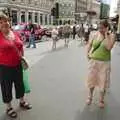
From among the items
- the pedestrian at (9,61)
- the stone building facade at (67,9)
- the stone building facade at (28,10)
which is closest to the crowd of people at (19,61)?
the pedestrian at (9,61)

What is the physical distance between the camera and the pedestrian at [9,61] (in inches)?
205

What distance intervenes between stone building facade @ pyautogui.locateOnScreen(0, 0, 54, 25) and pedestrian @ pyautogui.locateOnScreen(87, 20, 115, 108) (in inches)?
1465

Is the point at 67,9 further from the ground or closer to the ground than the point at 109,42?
closer to the ground

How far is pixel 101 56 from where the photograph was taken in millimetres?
6023

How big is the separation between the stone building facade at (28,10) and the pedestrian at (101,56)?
37223mm

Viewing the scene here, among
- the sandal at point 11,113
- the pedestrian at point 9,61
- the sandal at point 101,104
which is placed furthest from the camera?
the sandal at point 101,104

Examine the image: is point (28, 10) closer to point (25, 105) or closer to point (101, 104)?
point (101, 104)

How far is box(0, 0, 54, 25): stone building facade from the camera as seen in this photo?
50469 mm

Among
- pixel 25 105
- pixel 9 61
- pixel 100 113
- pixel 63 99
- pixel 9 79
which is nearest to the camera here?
pixel 9 61

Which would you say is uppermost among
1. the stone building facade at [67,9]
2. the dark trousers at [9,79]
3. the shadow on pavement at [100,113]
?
the dark trousers at [9,79]

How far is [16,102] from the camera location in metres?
6.33

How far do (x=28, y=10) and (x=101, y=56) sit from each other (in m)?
56.2

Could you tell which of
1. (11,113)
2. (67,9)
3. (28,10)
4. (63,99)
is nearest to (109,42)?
(63,99)

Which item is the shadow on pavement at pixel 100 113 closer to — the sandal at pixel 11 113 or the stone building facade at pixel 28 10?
the sandal at pixel 11 113
